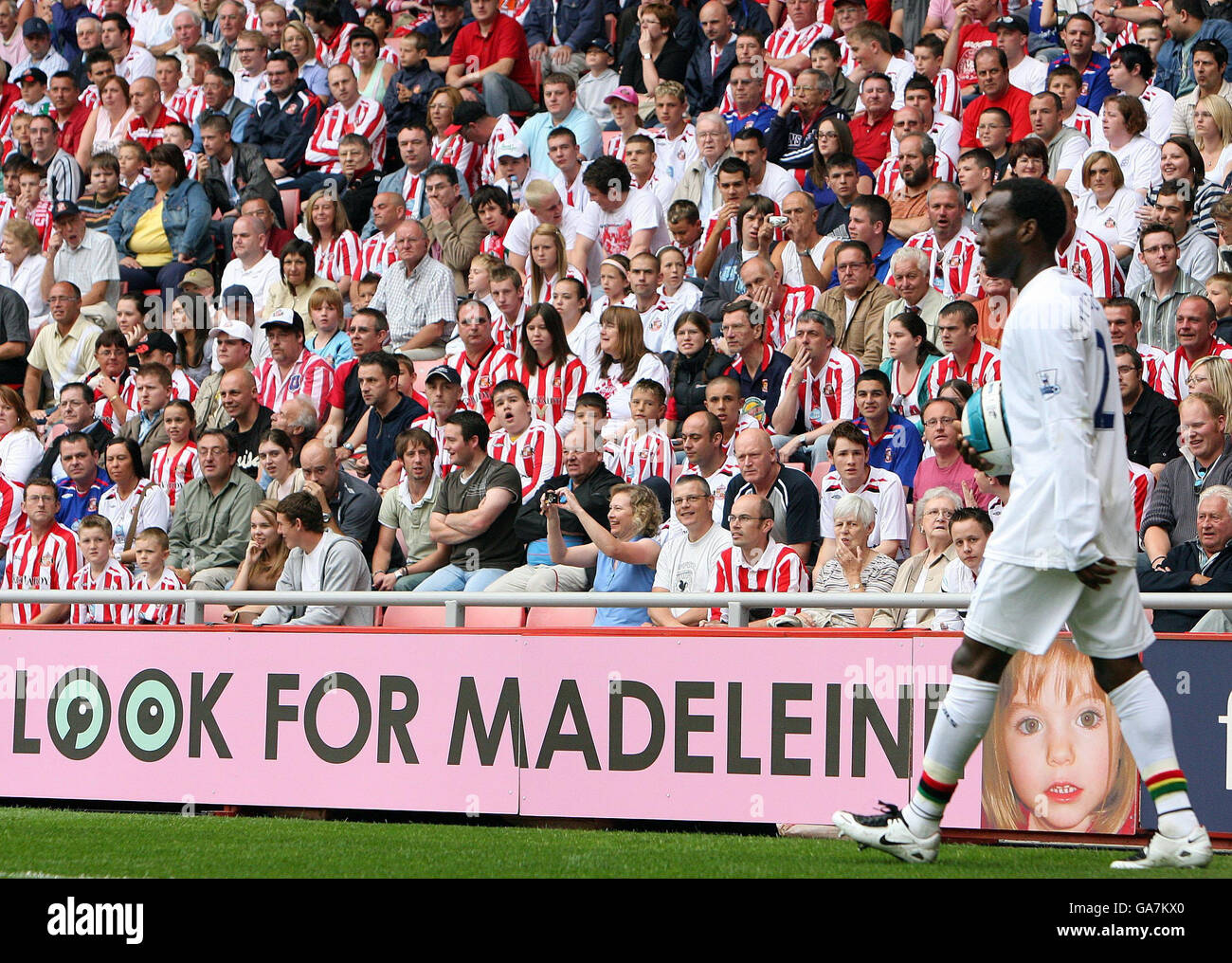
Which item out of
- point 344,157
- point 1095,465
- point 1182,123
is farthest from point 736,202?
point 1095,465

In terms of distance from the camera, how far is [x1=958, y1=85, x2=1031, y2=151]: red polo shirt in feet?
46.3

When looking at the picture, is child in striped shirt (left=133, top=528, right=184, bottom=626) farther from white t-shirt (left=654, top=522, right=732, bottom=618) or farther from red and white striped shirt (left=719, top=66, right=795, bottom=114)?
red and white striped shirt (left=719, top=66, right=795, bottom=114)

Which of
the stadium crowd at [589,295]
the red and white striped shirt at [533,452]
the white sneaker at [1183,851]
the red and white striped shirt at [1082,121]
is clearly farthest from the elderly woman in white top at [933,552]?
the red and white striped shirt at [1082,121]

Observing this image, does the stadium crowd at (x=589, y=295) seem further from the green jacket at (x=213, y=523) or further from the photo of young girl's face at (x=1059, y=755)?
the photo of young girl's face at (x=1059, y=755)

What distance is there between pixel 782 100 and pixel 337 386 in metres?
4.93

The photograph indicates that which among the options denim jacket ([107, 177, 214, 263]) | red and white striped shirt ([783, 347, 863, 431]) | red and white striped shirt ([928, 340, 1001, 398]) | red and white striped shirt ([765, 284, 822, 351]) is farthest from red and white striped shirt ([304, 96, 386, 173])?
red and white striped shirt ([928, 340, 1001, 398])

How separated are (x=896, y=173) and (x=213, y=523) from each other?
5.99 metres

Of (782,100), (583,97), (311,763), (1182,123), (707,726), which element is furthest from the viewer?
(583,97)

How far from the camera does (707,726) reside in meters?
8.09

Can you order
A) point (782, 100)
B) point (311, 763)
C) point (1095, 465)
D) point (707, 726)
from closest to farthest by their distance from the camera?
point (1095, 465)
point (707, 726)
point (311, 763)
point (782, 100)

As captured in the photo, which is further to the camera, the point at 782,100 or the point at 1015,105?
the point at 782,100

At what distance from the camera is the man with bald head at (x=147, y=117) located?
18297 mm

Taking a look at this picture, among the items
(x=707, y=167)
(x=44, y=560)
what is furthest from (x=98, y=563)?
(x=707, y=167)
